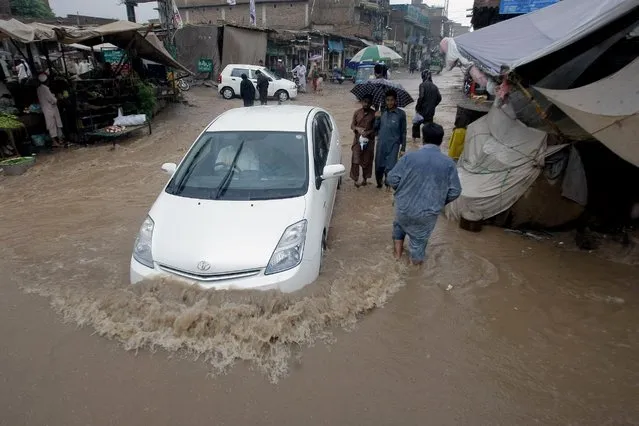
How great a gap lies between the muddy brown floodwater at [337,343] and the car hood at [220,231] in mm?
264

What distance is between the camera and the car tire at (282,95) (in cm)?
1791

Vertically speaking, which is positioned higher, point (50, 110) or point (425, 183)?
point (425, 183)

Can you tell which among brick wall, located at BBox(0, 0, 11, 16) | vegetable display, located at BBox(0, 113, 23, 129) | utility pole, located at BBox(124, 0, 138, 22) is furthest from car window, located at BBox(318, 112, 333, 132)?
brick wall, located at BBox(0, 0, 11, 16)

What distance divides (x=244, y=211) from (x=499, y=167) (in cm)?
338

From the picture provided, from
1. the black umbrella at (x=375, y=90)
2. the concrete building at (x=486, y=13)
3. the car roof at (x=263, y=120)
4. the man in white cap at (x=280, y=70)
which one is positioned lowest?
the man in white cap at (x=280, y=70)

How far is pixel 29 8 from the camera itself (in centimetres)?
2683

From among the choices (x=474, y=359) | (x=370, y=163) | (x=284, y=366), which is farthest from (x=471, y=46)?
(x=284, y=366)

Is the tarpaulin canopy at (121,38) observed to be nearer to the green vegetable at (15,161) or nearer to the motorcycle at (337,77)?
the green vegetable at (15,161)

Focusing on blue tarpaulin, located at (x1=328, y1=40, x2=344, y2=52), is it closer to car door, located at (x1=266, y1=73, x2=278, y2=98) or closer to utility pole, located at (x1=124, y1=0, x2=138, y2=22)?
utility pole, located at (x1=124, y1=0, x2=138, y2=22)

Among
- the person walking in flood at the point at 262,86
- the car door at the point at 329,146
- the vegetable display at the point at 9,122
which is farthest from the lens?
the person walking in flood at the point at 262,86

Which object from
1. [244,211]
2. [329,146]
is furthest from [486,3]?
[244,211]

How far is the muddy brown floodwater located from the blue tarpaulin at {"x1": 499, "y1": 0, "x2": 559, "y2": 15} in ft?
39.7

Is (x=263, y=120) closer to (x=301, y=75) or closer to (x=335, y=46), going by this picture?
(x=301, y=75)

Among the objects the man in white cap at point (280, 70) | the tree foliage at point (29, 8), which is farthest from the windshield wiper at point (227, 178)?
the tree foliage at point (29, 8)
